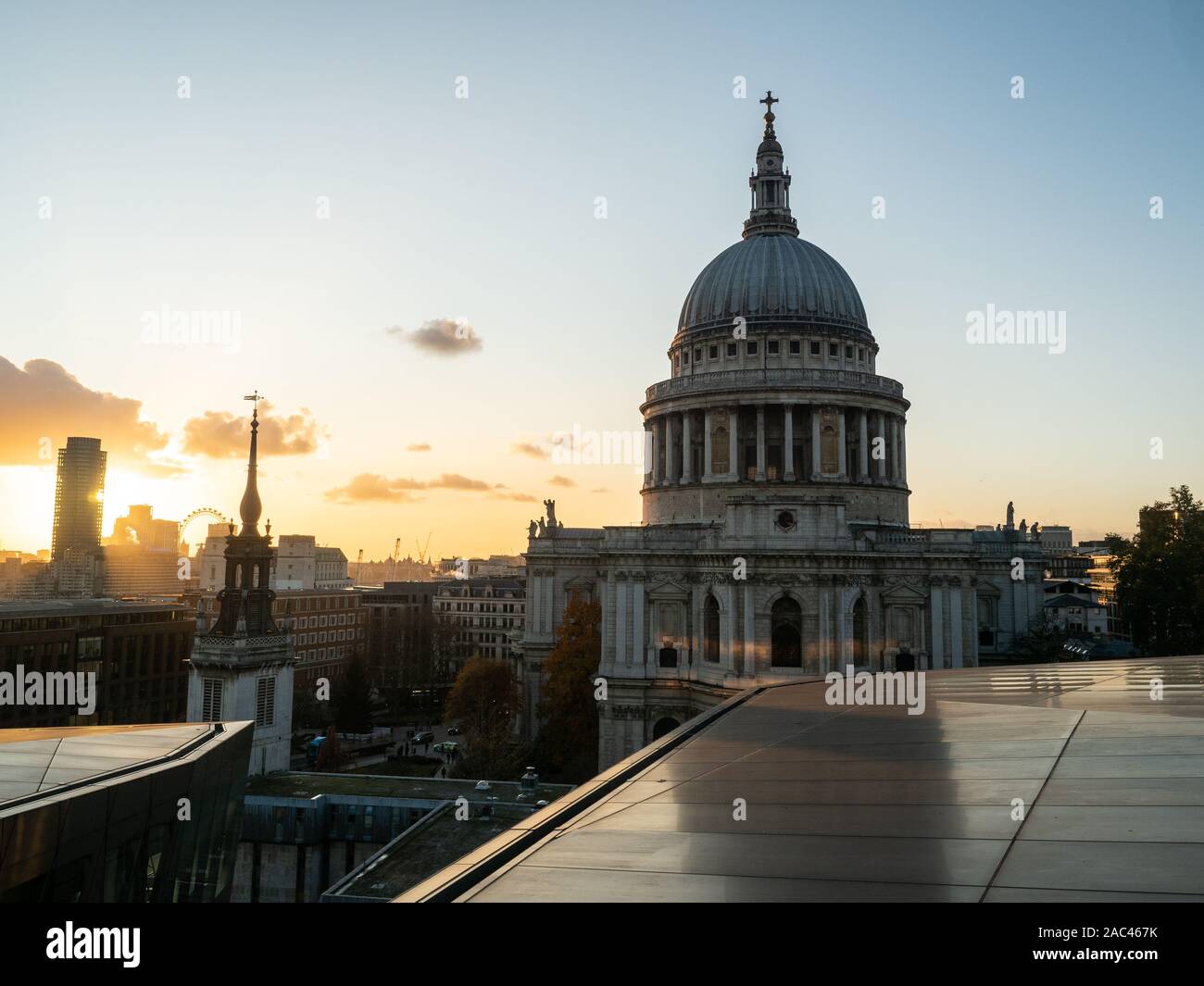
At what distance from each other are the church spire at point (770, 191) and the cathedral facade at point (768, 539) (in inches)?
7.9

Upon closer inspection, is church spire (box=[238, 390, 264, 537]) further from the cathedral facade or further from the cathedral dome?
the cathedral dome

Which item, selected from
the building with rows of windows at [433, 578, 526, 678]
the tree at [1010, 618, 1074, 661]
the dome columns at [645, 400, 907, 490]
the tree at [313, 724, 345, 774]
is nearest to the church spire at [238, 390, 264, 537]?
the tree at [313, 724, 345, 774]

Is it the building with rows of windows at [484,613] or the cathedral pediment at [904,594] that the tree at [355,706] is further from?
the building with rows of windows at [484,613]

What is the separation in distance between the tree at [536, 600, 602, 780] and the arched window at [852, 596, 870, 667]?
18.0 metres

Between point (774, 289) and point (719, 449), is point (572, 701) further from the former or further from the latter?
point (774, 289)

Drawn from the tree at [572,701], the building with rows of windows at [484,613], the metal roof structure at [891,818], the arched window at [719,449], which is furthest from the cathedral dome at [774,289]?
the building with rows of windows at [484,613]

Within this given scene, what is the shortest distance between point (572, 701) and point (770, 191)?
51931 millimetres

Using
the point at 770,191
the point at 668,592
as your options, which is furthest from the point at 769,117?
the point at 668,592

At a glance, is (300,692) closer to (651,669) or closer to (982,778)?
(651,669)

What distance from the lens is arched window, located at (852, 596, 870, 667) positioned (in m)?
55.7

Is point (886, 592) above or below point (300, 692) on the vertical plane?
above

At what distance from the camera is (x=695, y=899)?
9.27 m
